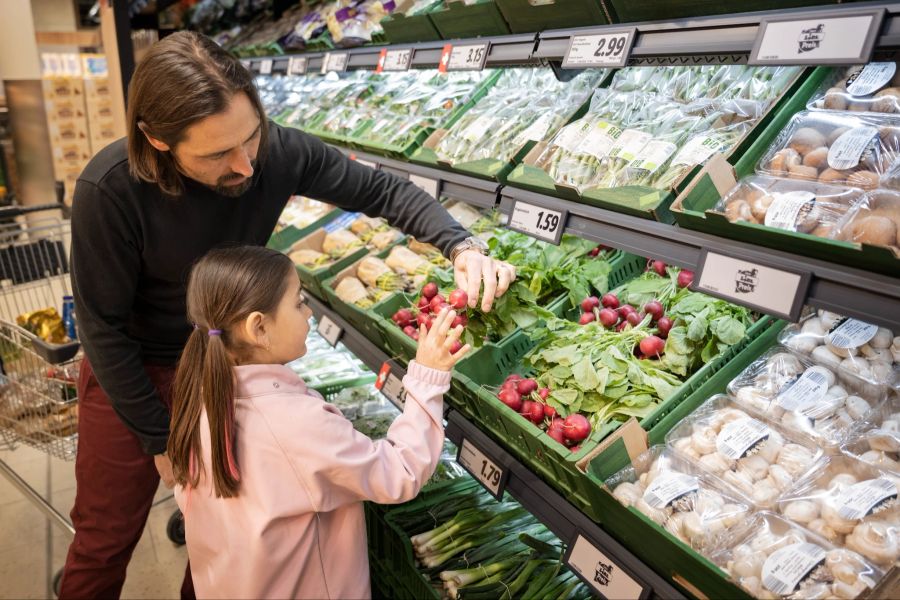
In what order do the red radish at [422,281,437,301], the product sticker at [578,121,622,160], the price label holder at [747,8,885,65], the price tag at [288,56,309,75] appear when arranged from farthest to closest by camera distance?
the price tag at [288,56,309,75]
the red radish at [422,281,437,301]
the product sticker at [578,121,622,160]
the price label holder at [747,8,885,65]

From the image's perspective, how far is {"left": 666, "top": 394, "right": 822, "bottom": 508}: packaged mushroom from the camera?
1.31 metres

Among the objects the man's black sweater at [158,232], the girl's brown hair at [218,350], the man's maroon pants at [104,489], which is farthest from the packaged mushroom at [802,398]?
the man's maroon pants at [104,489]

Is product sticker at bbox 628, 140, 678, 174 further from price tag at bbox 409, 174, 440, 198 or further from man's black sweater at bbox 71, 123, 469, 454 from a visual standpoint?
price tag at bbox 409, 174, 440, 198

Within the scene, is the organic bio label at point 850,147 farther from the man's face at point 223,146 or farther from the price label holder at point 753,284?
the man's face at point 223,146

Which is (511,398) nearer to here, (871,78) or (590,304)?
(590,304)

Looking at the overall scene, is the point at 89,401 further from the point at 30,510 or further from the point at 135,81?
the point at 30,510

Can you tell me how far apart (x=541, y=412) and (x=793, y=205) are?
0.71 metres

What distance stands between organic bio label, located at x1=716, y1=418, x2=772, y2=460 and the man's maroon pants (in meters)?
1.38

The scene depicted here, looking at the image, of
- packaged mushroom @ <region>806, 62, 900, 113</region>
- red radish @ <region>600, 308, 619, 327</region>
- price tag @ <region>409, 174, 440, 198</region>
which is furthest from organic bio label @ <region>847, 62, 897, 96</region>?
price tag @ <region>409, 174, 440, 198</region>

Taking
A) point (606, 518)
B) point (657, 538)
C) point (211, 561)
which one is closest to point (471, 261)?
point (606, 518)

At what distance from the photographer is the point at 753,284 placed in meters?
1.20

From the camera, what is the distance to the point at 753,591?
1094 millimetres

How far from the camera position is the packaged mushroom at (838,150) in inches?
49.3

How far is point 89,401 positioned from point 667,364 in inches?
58.8
